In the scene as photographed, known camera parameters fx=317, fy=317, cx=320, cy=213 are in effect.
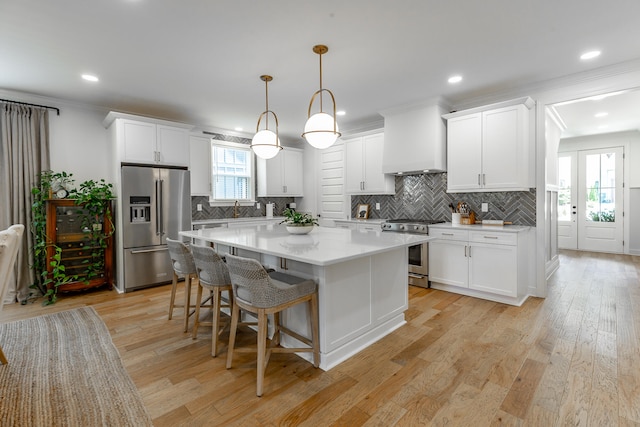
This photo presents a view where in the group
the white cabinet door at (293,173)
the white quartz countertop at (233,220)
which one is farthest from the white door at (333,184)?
the white quartz countertop at (233,220)

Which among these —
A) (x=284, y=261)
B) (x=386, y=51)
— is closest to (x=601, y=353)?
(x=284, y=261)

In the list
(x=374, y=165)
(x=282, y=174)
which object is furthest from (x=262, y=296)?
(x=282, y=174)

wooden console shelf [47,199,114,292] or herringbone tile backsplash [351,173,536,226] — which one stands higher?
herringbone tile backsplash [351,173,536,226]

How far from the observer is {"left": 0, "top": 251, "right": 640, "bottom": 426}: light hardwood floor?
1817mm

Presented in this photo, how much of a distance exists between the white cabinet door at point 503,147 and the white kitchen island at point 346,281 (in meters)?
1.87

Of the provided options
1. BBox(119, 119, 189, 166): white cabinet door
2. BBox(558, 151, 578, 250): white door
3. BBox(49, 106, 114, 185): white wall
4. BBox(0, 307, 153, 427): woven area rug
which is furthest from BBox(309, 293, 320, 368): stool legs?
BBox(558, 151, 578, 250): white door

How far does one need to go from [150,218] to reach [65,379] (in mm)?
2612

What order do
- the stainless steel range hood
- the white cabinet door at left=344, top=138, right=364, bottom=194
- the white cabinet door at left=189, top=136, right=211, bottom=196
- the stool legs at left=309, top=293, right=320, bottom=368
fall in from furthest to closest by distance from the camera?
the white cabinet door at left=344, top=138, right=364, bottom=194, the white cabinet door at left=189, top=136, right=211, bottom=196, the stainless steel range hood, the stool legs at left=309, top=293, right=320, bottom=368

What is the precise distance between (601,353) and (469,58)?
279cm

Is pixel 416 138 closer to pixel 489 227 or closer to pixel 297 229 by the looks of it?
pixel 489 227

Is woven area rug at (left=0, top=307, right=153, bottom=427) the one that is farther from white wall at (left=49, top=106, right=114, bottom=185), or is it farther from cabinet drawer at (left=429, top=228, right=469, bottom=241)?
cabinet drawer at (left=429, top=228, right=469, bottom=241)

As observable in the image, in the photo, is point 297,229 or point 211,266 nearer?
point 211,266

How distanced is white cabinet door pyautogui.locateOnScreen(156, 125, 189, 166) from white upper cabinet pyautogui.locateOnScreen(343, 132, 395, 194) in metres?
2.66

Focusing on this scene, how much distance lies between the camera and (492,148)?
155 inches
